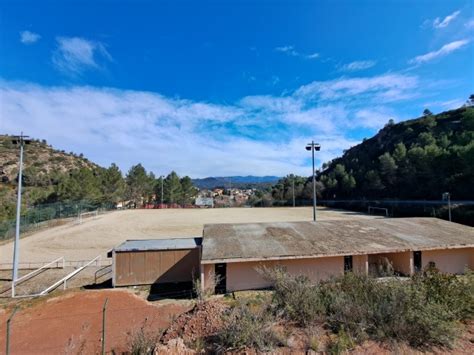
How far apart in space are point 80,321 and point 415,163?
5714 cm

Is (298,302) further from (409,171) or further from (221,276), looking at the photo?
(409,171)

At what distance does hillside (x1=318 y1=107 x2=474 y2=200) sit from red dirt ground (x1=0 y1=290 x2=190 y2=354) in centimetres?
3902

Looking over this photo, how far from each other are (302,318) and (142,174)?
2570 inches

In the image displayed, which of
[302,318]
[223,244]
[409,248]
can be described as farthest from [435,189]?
[302,318]

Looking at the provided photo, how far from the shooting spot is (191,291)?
12.3 meters

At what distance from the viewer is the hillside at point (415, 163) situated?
4106 cm

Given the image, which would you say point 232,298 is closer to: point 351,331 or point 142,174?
point 351,331

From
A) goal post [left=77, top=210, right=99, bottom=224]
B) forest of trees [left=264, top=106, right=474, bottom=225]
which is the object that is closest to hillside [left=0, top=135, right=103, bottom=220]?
goal post [left=77, top=210, right=99, bottom=224]

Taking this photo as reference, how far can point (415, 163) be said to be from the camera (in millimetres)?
50344

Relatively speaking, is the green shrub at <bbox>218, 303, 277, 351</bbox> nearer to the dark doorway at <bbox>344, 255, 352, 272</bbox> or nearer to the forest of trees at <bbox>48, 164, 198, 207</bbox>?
the dark doorway at <bbox>344, 255, 352, 272</bbox>

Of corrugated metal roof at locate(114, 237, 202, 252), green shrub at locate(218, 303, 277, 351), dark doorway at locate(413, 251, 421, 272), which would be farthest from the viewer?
corrugated metal roof at locate(114, 237, 202, 252)

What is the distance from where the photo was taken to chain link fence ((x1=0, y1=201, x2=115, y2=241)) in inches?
1054

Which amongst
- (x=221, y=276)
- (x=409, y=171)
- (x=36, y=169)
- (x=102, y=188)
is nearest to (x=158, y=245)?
(x=221, y=276)

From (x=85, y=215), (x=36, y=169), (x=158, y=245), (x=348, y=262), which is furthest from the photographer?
(x=36, y=169)
